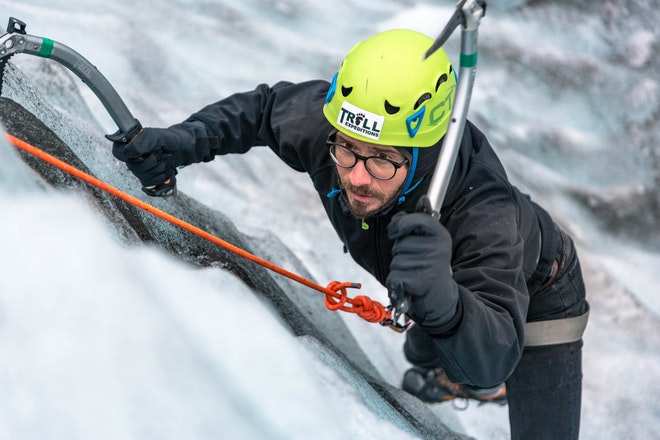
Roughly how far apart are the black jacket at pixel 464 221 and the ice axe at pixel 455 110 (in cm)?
21

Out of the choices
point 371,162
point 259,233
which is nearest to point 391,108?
point 371,162

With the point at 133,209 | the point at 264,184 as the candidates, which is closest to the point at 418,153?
the point at 133,209

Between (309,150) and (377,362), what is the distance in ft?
5.53

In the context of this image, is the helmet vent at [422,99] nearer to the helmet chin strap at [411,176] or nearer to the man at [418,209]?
the man at [418,209]

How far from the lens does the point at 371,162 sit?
2398mm

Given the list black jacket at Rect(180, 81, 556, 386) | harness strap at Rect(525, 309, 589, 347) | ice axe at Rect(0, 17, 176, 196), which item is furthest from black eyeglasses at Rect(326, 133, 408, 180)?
harness strap at Rect(525, 309, 589, 347)

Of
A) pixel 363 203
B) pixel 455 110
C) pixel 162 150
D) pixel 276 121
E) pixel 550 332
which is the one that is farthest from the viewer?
pixel 550 332

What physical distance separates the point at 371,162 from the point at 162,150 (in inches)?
26.7

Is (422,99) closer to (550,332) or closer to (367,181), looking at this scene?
(367,181)

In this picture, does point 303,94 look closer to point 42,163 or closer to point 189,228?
point 189,228

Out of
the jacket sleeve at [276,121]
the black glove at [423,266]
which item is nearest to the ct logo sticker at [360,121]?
the jacket sleeve at [276,121]

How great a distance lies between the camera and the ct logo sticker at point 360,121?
2.35 m

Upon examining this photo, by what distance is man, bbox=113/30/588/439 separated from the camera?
6.79ft

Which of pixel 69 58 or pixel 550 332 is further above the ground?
pixel 69 58
